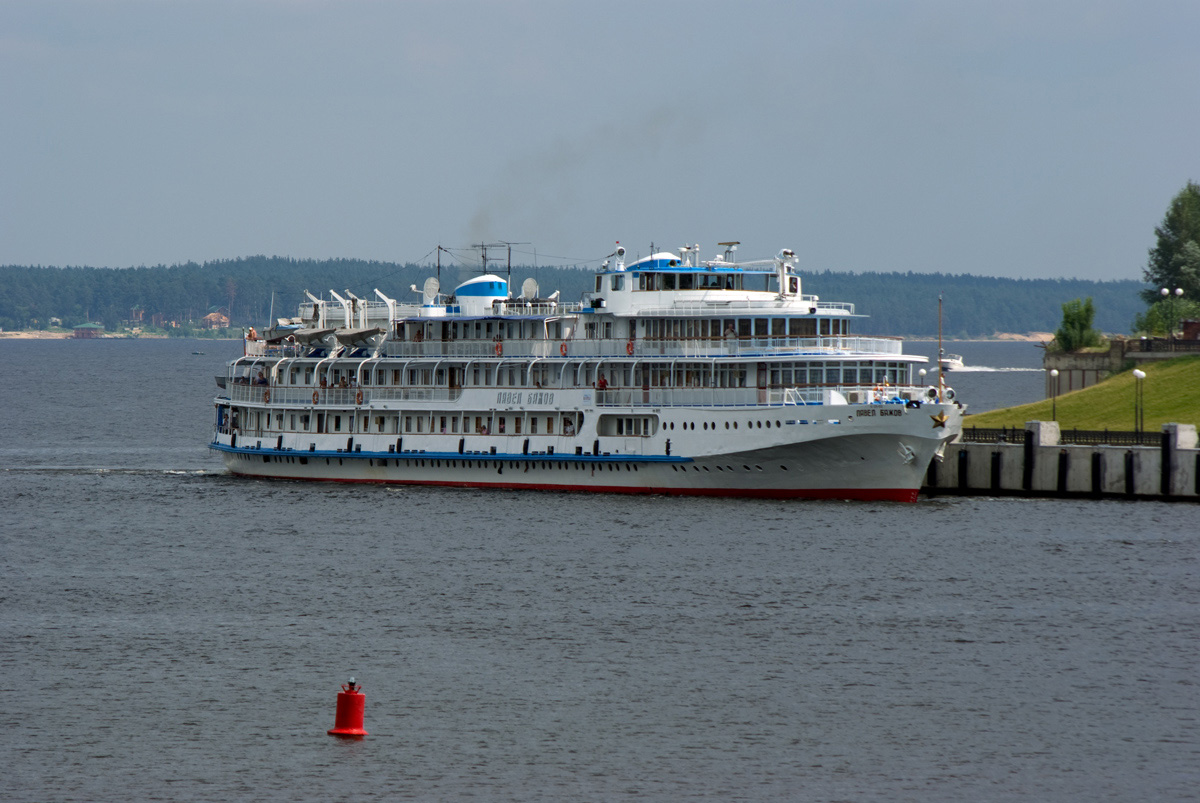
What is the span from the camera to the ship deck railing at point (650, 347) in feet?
198

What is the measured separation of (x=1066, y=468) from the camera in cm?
6069

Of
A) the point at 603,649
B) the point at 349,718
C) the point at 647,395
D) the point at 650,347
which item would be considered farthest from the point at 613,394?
the point at 349,718

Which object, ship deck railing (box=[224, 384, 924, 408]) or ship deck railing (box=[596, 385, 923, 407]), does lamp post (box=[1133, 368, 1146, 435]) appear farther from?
ship deck railing (box=[224, 384, 924, 408])

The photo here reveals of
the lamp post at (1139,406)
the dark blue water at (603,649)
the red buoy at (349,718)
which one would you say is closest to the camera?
the dark blue water at (603,649)

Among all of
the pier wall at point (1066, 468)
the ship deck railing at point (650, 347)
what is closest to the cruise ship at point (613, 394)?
the ship deck railing at point (650, 347)

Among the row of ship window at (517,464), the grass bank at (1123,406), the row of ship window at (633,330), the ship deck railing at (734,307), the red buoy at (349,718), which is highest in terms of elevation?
the ship deck railing at (734,307)

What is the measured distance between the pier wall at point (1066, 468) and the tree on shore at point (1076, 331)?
1444 inches

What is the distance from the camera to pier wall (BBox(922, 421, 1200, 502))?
58.8 meters

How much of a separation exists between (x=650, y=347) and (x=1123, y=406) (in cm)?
2467

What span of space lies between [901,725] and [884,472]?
27.5m

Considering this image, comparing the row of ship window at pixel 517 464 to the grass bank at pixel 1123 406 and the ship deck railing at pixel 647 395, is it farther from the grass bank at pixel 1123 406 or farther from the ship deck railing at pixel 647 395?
the grass bank at pixel 1123 406

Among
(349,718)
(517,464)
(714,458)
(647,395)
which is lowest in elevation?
(349,718)

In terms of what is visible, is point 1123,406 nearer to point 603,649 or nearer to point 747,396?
point 747,396

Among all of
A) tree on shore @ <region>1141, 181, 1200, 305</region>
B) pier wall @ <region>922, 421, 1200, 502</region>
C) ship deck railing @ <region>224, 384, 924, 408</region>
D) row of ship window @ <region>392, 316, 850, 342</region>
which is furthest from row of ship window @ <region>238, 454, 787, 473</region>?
tree on shore @ <region>1141, 181, 1200, 305</region>
